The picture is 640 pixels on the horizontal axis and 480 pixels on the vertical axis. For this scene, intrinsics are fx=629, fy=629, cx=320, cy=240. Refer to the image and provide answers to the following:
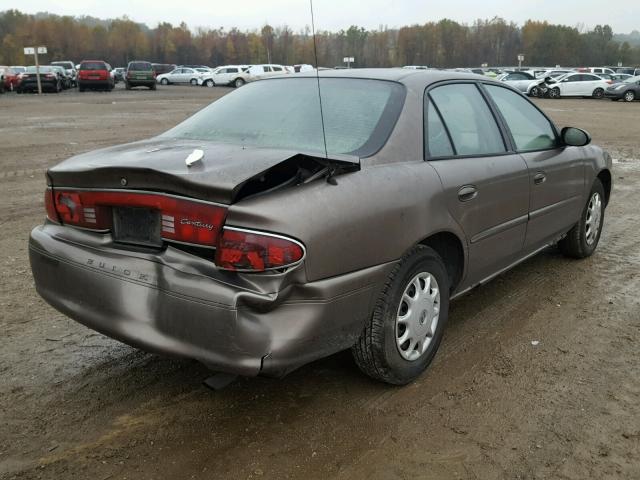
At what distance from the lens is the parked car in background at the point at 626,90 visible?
31359mm

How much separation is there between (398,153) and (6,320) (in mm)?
2762

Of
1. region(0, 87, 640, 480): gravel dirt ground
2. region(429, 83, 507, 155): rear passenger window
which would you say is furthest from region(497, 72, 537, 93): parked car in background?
region(429, 83, 507, 155): rear passenger window

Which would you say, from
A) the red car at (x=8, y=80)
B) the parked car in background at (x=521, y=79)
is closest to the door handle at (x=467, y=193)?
the parked car in background at (x=521, y=79)

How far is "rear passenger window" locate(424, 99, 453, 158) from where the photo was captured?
3400 millimetres

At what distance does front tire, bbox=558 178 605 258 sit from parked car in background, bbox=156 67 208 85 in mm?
51387

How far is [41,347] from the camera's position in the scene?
3.69 m

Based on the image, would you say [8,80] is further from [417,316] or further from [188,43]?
[188,43]

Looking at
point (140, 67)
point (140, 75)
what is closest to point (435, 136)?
point (140, 75)

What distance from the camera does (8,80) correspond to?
3775cm

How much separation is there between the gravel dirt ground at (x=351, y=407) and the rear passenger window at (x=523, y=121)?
43.4 inches

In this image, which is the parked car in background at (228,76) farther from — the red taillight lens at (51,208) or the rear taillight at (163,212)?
the rear taillight at (163,212)

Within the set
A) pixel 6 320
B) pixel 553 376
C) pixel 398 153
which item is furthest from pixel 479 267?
pixel 6 320

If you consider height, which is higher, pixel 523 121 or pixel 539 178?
pixel 523 121

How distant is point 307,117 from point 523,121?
5.88 ft
